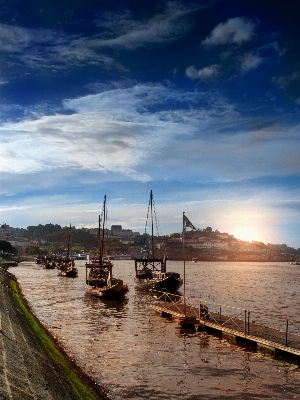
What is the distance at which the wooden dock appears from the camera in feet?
78.9

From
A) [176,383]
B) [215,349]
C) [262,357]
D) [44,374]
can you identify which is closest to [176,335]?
[215,349]

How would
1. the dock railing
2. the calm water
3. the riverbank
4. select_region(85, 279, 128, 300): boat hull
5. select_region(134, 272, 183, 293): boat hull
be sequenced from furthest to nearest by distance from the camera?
select_region(134, 272, 183, 293): boat hull
select_region(85, 279, 128, 300): boat hull
the dock railing
the calm water
the riverbank

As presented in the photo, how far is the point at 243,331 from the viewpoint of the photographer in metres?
28.2

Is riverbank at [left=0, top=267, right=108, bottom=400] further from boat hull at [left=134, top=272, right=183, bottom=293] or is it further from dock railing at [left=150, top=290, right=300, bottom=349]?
boat hull at [left=134, top=272, right=183, bottom=293]

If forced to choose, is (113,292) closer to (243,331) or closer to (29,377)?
(243,331)

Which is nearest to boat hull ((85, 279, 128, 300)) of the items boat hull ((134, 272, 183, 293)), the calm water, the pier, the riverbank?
the calm water

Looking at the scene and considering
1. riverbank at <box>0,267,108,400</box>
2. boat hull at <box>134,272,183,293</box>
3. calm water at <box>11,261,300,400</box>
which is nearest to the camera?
riverbank at <box>0,267,108,400</box>

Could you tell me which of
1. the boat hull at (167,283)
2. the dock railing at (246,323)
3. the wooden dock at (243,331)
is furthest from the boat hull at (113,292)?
the wooden dock at (243,331)

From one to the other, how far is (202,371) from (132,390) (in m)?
4.57

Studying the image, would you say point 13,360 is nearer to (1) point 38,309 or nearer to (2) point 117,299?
(1) point 38,309

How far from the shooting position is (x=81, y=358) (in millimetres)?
23516

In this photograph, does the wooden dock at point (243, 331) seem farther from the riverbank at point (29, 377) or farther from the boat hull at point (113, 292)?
the boat hull at point (113, 292)

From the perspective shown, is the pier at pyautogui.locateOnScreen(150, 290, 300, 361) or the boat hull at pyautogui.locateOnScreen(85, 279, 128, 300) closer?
the pier at pyautogui.locateOnScreen(150, 290, 300, 361)

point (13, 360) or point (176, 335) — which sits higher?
point (13, 360)
